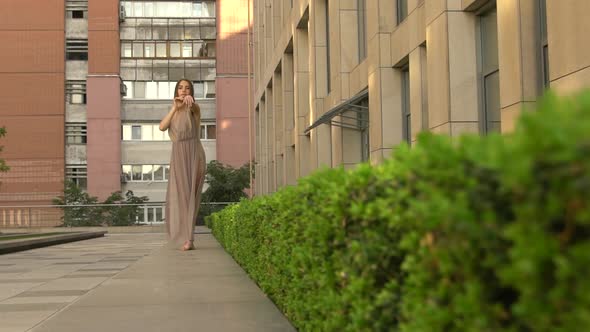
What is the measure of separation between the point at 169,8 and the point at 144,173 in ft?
41.1

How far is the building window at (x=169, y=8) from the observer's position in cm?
5238

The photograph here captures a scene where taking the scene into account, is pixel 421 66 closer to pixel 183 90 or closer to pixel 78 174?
pixel 183 90

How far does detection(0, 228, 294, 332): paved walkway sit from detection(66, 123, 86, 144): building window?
134 feet

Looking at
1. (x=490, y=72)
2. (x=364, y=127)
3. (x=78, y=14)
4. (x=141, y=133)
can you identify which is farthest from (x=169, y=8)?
(x=490, y=72)

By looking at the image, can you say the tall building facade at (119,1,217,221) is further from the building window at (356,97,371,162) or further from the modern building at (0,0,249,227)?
the building window at (356,97,371,162)

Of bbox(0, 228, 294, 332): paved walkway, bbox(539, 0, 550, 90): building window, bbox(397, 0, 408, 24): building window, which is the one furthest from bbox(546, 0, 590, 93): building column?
bbox(397, 0, 408, 24): building window

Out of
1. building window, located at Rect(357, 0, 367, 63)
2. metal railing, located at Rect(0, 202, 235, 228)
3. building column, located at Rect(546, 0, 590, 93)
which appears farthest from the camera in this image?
metal railing, located at Rect(0, 202, 235, 228)

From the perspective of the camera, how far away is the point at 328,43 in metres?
20.8

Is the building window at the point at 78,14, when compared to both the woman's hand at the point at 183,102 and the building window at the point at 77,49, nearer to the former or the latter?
the building window at the point at 77,49

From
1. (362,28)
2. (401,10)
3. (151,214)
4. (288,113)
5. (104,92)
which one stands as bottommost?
(151,214)

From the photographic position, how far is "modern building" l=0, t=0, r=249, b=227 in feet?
164

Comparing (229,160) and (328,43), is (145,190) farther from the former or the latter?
(328,43)

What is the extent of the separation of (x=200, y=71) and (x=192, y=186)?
132 feet

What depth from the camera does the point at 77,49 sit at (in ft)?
168
